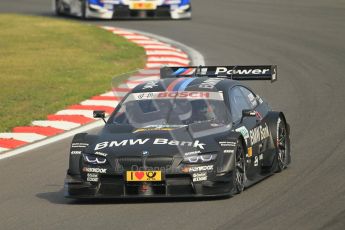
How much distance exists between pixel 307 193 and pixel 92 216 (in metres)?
2.29

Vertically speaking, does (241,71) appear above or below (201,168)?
above

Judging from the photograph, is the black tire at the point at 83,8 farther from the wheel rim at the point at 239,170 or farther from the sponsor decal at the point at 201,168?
the sponsor decal at the point at 201,168

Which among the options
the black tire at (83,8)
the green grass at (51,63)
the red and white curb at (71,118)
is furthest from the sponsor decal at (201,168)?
the black tire at (83,8)

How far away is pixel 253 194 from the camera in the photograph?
11242mm

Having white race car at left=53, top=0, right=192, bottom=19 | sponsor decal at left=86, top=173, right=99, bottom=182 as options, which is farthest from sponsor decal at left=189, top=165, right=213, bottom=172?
white race car at left=53, top=0, right=192, bottom=19

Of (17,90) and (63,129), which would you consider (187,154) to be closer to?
(63,129)

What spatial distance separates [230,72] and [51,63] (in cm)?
1089

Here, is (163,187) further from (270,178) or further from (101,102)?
(101,102)

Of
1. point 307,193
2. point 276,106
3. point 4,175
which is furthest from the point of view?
point 276,106

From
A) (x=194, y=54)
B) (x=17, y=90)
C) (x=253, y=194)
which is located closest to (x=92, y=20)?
(x=194, y=54)

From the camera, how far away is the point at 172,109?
473 inches

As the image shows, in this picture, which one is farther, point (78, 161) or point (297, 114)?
point (297, 114)

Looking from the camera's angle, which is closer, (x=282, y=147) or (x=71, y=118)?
(x=282, y=147)

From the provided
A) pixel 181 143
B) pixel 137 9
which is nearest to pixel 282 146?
pixel 181 143
